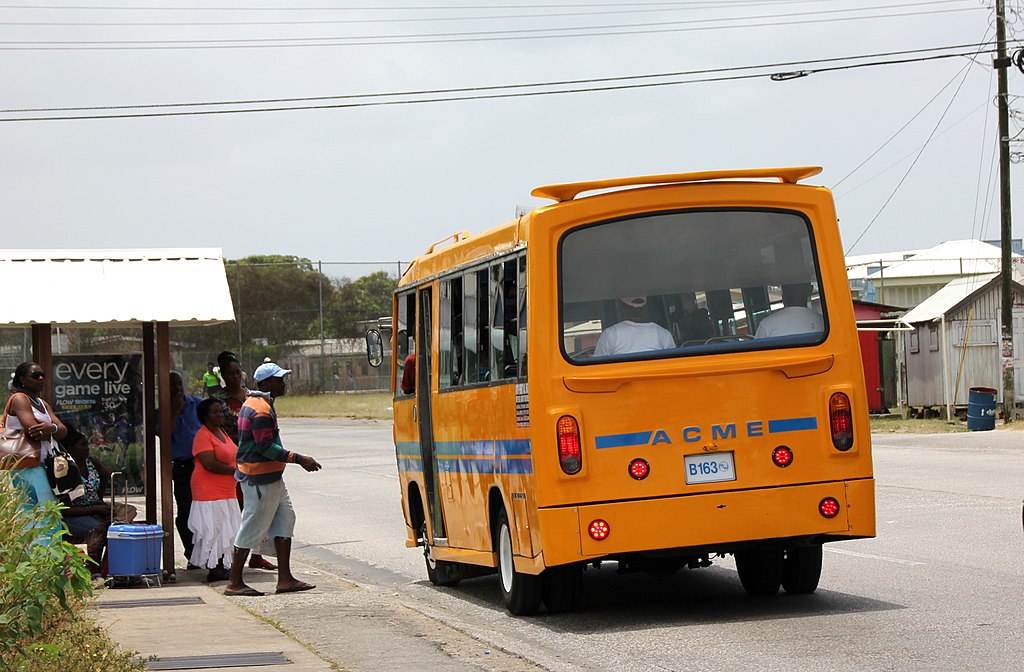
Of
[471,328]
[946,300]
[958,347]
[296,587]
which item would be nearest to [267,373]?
[296,587]

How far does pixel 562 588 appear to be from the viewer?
35.8 feet

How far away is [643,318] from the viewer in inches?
405

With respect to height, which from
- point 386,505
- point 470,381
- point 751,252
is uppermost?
point 751,252

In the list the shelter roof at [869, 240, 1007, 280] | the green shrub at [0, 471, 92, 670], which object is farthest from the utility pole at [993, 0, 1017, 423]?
the shelter roof at [869, 240, 1007, 280]

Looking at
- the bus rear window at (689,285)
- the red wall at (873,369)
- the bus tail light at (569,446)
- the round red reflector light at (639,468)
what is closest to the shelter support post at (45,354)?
the bus rear window at (689,285)

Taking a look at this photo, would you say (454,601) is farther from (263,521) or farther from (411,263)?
(411,263)

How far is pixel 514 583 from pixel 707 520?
5.58 ft

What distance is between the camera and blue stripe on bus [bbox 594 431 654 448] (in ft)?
32.8

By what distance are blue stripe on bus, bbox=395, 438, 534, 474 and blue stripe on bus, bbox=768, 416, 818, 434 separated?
158 centimetres

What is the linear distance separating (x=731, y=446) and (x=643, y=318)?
1.02m

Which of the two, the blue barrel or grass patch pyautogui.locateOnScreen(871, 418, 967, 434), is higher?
the blue barrel

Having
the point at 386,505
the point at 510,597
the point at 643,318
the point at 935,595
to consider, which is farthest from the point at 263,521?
the point at 386,505

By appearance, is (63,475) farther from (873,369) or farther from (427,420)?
(873,369)

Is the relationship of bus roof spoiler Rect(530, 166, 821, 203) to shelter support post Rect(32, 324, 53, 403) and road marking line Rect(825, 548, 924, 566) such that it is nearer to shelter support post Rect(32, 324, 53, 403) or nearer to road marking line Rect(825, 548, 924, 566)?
road marking line Rect(825, 548, 924, 566)
